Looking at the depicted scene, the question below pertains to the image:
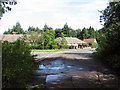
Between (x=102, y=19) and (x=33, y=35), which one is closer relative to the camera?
(x=102, y=19)

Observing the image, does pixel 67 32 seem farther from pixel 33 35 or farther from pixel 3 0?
pixel 3 0

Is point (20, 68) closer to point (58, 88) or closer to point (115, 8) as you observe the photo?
point (58, 88)

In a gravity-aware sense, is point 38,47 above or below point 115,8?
below

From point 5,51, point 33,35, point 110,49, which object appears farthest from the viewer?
point 33,35

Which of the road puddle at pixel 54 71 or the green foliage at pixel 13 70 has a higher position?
the green foliage at pixel 13 70

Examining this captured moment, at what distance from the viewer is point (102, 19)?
1108 cm

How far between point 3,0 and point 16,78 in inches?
137

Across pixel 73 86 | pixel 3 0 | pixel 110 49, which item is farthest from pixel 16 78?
pixel 110 49

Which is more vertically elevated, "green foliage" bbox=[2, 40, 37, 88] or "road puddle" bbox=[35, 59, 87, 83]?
"green foliage" bbox=[2, 40, 37, 88]

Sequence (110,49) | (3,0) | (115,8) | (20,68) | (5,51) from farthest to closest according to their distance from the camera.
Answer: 1. (110,49)
2. (115,8)
3. (3,0)
4. (5,51)
5. (20,68)

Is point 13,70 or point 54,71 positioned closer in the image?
point 13,70

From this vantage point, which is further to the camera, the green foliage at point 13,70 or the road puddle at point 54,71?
the road puddle at point 54,71

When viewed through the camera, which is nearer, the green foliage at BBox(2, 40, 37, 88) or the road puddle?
the green foliage at BBox(2, 40, 37, 88)

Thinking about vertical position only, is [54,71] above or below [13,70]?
below
